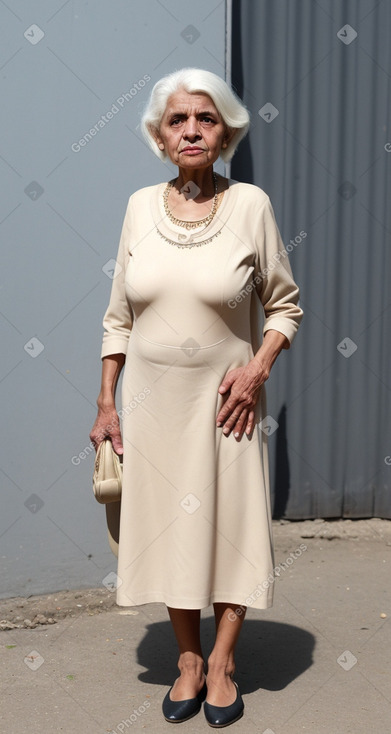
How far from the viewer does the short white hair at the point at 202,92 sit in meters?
3.32

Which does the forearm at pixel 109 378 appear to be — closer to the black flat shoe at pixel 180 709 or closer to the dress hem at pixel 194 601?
the dress hem at pixel 194 601

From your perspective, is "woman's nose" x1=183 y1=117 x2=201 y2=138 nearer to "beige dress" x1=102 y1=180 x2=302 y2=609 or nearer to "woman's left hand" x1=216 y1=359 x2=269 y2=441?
"beige dress" x1=102 y1=180 x2=302 y2=609

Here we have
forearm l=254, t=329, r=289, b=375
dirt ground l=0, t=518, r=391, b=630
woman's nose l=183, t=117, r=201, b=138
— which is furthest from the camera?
dirt ground l=0, t=518, r=391, b=630

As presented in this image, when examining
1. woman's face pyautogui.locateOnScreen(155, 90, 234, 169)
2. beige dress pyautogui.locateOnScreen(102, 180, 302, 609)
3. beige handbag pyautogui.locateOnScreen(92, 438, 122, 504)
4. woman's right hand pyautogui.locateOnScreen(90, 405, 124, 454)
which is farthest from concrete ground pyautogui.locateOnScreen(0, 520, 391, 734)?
woman's face pyautogui.locateOnScreen(155, 90, 234, 169)

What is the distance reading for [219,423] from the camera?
342 centimetres

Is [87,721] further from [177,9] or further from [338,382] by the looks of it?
[177,9]

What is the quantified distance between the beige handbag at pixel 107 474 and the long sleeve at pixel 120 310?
0.33 metres

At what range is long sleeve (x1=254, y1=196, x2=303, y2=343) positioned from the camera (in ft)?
11.3

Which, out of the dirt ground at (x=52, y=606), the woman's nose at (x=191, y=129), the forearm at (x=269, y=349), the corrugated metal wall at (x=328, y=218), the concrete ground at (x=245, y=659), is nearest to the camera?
the woman's nose at (x=191, y=129)

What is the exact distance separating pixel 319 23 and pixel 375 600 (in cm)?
278

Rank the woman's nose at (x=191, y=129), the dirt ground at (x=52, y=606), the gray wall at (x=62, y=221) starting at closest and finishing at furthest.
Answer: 1. the woman's nose at (x=191, y=129)
2. the gray wall at (x=62, y=221)
3. the dirt ground at (x=52, y=606)

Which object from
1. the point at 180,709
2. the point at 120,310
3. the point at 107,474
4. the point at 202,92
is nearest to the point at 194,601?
the point at 180,709

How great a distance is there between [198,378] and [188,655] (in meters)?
0.97

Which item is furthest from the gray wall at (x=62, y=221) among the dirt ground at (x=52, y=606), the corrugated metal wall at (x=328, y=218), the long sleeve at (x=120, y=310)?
the long sleeve at (x=120, y=310)
